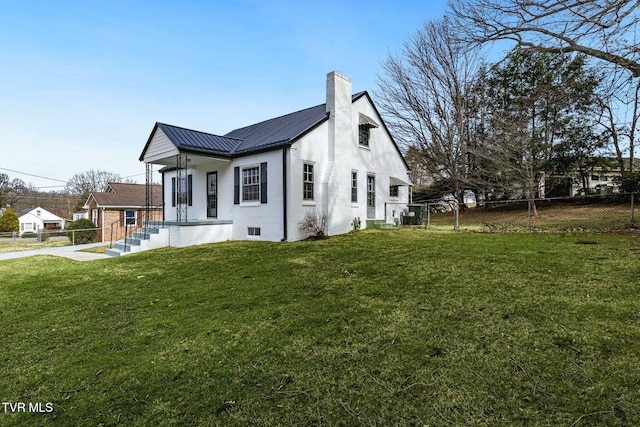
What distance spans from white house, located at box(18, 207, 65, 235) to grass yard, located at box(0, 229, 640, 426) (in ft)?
182

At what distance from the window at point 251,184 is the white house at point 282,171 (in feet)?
0.13

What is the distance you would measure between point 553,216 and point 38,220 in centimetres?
6686

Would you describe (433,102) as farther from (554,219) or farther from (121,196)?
(121,196)

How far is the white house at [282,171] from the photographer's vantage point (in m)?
11.3

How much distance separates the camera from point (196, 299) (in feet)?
16.7

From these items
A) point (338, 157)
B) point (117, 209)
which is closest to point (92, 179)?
point (117, 209)

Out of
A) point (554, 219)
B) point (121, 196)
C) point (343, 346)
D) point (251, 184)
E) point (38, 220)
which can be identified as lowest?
point (343, 346)

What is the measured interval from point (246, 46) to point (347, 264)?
9.57m

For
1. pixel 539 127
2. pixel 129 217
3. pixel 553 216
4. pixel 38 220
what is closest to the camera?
pixel 553 216

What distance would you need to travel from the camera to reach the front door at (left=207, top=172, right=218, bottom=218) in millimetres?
13641

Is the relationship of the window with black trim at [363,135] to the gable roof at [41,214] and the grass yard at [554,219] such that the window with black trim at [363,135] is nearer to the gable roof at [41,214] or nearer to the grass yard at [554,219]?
the grass yard at [554,219]

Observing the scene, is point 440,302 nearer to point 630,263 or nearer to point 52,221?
point 630,263

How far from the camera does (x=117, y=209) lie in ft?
81.8

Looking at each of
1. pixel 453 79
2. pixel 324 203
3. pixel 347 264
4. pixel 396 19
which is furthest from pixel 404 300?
pixel 453 79
